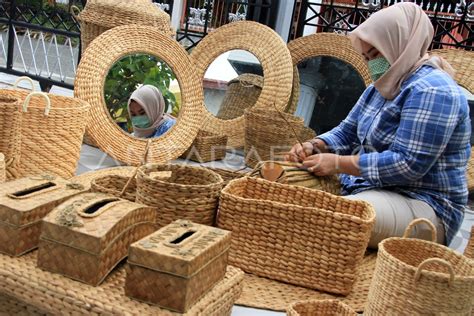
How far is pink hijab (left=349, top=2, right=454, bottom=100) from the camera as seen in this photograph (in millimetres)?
2639

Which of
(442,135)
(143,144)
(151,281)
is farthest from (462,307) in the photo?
(143,144)

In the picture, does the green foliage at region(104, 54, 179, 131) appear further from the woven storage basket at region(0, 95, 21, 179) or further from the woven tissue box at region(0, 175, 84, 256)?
the woven tissue box at region(0, 175, 84, 256)

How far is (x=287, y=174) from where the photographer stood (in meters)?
2.68

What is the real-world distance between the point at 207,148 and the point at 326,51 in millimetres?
1439

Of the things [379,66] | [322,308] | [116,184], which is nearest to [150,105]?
[116,184]

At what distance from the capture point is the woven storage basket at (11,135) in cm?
255

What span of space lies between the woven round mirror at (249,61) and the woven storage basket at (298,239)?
2.28 meters

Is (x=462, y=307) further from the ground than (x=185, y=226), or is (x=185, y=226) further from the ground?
(x=185, y=226)

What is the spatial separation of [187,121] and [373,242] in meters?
1.83

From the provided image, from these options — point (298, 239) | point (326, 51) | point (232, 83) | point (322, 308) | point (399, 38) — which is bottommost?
point (322, 308)

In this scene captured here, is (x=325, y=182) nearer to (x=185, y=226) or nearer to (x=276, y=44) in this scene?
(x=185, y=226)

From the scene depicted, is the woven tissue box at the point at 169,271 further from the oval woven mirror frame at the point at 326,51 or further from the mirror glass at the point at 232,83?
the oval woven mirror frame at the point at 326,51

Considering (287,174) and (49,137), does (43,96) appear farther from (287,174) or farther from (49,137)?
(287,174)

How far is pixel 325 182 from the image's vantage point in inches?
110
